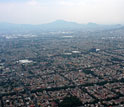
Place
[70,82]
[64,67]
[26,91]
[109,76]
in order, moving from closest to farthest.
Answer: [26,91]
[70,82]
[109,76]
[64,67]

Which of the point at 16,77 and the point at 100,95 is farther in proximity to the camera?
the point at 16,77

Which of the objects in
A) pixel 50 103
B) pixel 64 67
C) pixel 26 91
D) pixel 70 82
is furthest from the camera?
pixel 64 67

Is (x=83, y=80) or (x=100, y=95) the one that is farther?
(x=83, y=80)

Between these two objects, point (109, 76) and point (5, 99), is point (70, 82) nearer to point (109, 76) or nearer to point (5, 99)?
point (109, 76)

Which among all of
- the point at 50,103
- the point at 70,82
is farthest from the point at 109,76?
the point at 50,103

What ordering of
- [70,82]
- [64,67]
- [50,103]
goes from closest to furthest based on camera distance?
[50,103] → [70,82] → [64,67]

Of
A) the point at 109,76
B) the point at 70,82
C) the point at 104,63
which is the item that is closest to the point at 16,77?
the point at 70,82

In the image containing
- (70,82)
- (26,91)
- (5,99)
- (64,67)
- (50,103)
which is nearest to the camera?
(50,103)

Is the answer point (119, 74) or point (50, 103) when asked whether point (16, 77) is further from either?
point (119, 74)
